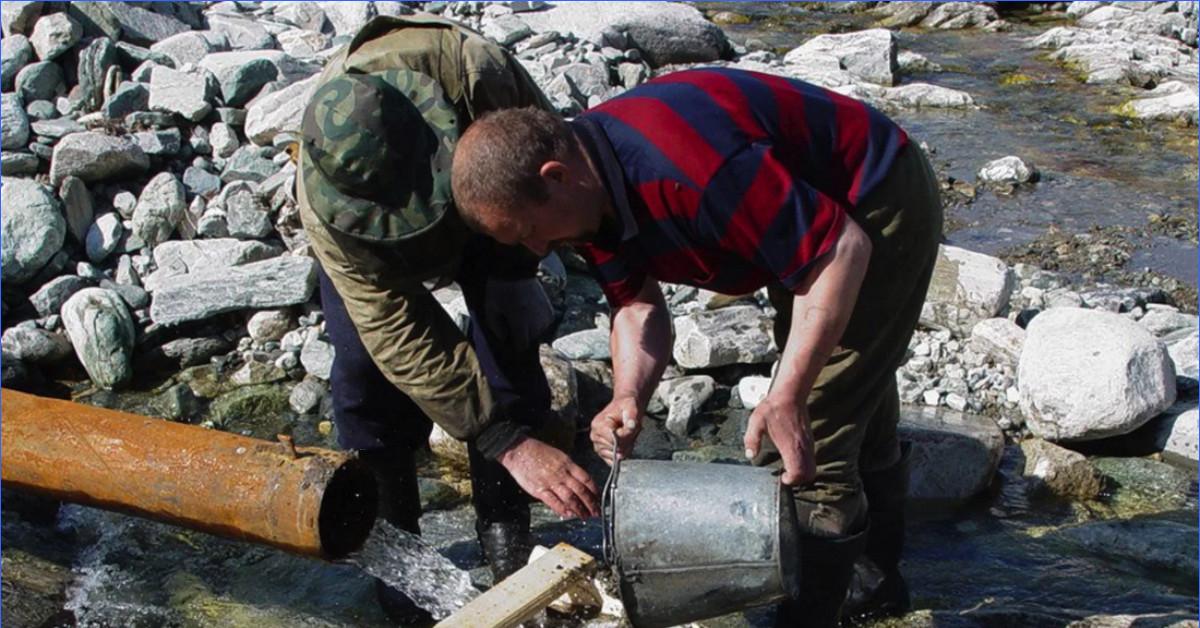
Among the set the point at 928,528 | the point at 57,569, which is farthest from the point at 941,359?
the point at 57,569

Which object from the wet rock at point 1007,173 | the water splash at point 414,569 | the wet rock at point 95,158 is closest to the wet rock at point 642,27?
the wet rock at point 1007,173

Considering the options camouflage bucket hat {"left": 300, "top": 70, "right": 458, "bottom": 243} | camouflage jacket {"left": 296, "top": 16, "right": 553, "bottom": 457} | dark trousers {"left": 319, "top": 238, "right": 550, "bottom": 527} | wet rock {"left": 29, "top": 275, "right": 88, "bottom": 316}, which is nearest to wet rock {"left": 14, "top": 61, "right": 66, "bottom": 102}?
wet rock {"left": 29, "top": 275, "right": 88, "bottom": 316}

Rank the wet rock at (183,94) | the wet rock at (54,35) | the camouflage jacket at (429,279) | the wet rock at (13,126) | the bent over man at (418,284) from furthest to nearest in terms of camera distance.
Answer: the wet rock at (54,35) < the wet rock at (183,94) < the wet rock at (13,126) < the camouflage jacket at (429,279) < the bent over man at (418,284)

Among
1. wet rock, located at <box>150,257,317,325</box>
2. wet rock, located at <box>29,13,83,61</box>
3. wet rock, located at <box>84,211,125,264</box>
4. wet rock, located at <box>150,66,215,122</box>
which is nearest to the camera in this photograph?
wet rock, located at <box>150,257,317,325</box>

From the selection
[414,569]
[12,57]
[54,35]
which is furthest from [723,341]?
[12,57]

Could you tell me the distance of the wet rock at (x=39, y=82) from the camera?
696 cm

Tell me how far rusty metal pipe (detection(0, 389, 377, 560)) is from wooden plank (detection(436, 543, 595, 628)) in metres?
0.50

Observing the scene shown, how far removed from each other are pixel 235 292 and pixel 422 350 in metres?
2.74

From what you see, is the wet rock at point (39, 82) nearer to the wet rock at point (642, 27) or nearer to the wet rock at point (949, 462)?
the wet rock at point (642, 27)

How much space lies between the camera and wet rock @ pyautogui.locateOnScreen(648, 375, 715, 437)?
514 centimetres

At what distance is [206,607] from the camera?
13.4 ft

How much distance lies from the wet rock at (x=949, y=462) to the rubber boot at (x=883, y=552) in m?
0.74

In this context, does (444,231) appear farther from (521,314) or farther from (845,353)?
(845,353)

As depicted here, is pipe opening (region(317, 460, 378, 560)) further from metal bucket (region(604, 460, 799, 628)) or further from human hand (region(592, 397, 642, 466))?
metal bucket (region(604, 460, 799, 628))
